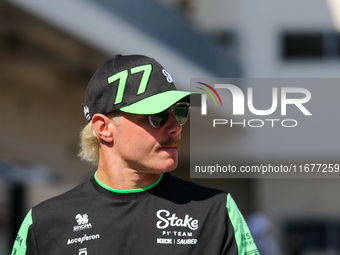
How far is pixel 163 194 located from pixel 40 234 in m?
0.50

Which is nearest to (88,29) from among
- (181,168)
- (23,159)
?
(23,159)

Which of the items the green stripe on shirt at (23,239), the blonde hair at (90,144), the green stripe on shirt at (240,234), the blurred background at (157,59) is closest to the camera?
the green stripe on shirt at (240,234)

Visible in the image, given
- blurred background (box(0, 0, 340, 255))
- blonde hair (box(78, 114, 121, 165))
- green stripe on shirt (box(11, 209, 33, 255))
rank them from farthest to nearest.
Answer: blurred background (box(0, 0, 340, 255)) → blonde hair (box(78, 114, 121, 165)) → green stripe on shirt (box(11, 209, 33, 255))

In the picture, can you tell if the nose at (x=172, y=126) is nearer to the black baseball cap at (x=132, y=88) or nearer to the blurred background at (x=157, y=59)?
the black baseball cap at (x=132, y=88)

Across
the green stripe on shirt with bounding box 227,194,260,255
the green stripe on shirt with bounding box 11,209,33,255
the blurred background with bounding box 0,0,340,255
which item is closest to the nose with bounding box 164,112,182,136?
the green stripe on shirt with bounding box 227,194,260,255

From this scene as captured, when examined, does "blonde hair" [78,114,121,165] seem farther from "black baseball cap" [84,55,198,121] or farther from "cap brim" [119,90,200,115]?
"cap brim" [119,90,200,115]

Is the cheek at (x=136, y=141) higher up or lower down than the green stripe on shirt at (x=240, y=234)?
higher up

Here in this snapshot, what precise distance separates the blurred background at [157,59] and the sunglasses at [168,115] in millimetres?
4594

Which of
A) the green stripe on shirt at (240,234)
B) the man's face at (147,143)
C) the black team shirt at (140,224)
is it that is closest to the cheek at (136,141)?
the man's face at (147,143)

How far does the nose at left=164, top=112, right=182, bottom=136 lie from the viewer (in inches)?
74.7

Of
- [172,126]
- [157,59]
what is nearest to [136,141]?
[172,126]

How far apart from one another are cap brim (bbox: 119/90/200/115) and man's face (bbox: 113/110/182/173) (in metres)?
0.05

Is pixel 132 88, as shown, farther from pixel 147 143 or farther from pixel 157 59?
pixel 157 59

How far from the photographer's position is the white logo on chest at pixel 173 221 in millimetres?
1864
